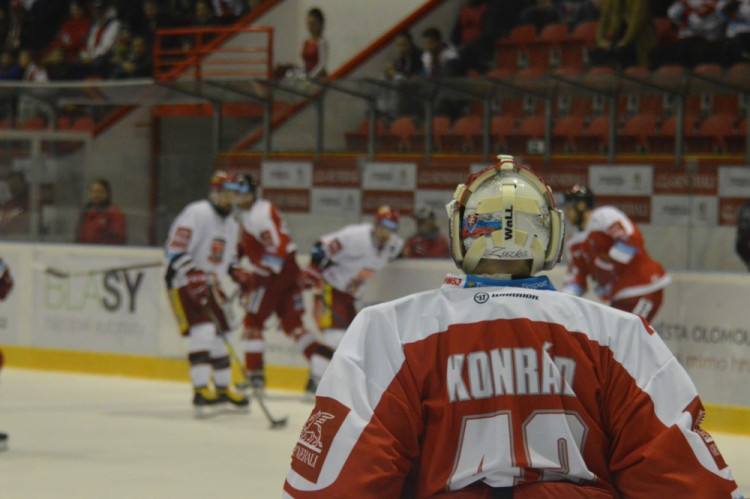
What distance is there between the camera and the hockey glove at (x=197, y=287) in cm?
725

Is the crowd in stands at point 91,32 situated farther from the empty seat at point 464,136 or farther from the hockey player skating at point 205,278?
the hockey player skating at point 205,278

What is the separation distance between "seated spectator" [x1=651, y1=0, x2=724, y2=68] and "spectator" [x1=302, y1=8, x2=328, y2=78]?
10.2 ft

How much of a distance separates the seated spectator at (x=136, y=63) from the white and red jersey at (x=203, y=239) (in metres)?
5.44

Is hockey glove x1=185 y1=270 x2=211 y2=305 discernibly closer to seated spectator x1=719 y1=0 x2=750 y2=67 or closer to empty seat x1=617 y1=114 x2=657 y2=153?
empty seat x1=617 y1=114 x2=657 y2=153

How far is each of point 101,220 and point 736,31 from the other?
204 inches

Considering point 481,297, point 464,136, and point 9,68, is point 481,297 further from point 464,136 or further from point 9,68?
point 9,68

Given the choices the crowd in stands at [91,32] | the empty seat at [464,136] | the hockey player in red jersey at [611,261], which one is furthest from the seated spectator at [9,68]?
the hockey player in red jersey at [611,261]

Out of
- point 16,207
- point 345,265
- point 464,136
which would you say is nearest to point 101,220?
point 16,207

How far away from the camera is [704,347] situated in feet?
23.3

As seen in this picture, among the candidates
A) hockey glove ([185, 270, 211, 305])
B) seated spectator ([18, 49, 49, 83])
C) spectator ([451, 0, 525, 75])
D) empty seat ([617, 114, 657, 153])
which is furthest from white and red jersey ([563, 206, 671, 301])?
seated spectator ([18, 49, 49, 83])

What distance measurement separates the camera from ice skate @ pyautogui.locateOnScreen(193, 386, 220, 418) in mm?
7348

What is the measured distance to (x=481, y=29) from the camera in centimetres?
1150

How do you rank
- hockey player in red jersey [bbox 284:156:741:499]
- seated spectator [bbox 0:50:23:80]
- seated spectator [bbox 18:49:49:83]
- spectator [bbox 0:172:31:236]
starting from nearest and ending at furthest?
1. hockey player in red jersey [bbox 284:156:741:499]
2. spectator [bbox 0:172:31:236]
3. seated spectator [bbox 18:49:49:83]
4. seated spectator [bbox 0:50:23:80]

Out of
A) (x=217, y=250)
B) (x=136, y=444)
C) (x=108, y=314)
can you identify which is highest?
(x=217, y=250)
